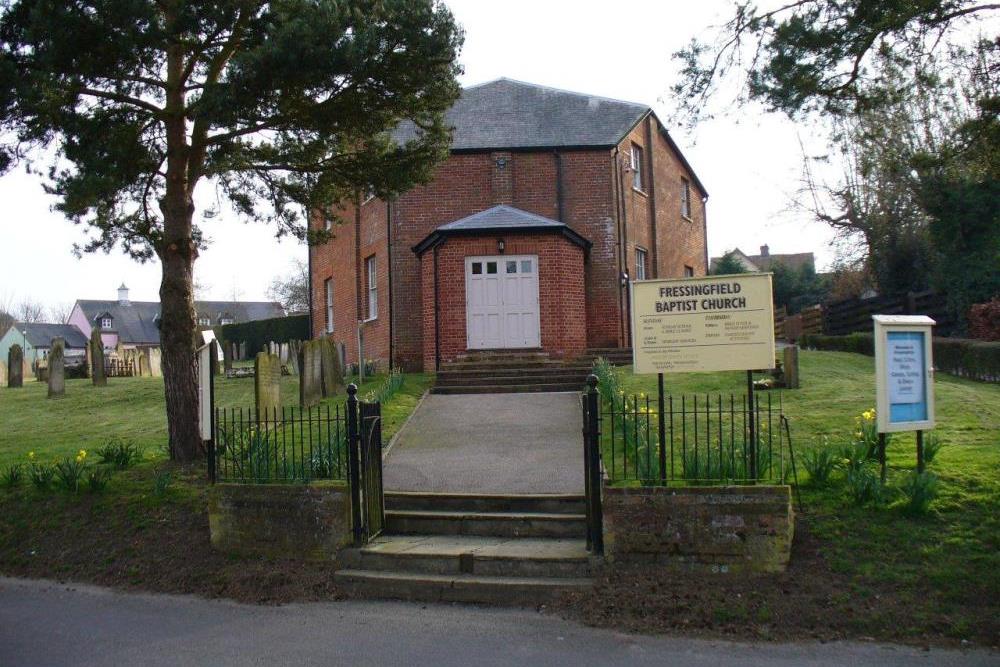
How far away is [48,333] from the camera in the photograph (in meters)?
77.3

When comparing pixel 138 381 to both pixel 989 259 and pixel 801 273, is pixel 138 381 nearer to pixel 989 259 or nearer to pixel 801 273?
pixel 989 259

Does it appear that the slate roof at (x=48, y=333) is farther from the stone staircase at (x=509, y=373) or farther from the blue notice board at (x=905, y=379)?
the blue notice board at (x=905, y=379)

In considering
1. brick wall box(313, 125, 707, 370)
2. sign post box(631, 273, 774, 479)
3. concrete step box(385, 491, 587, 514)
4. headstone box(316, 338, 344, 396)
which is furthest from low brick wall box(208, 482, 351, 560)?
brick wall box(313, 125, 707, 370)

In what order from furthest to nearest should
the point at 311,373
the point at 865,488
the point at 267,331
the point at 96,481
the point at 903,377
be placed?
the point at 267,331 < the point at 311,373 < the point at 96,481 < the point at 903,377 < the point at 865,488

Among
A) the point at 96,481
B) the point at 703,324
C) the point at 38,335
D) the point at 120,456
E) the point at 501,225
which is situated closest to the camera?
the point at 703,324

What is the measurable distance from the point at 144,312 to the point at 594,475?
86.1 meters

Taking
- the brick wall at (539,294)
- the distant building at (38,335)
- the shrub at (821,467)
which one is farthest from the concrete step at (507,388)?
the distant building at (38,335)

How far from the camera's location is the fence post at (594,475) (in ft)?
24.6

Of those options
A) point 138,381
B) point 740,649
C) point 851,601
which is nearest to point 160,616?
point 740,649

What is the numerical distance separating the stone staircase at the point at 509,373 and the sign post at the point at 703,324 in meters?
8.48

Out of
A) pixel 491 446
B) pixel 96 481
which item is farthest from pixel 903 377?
pixel 96 481

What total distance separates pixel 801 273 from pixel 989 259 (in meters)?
23.9

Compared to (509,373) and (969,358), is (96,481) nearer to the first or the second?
(509,373)

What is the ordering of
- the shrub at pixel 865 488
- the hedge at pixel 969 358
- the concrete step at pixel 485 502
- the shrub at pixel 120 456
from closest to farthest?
the shrub at pixel 865 488 < the concrete step at pixel 485 502 < the shrub at pixel 120 456 < the hedge at pixel 969 358
